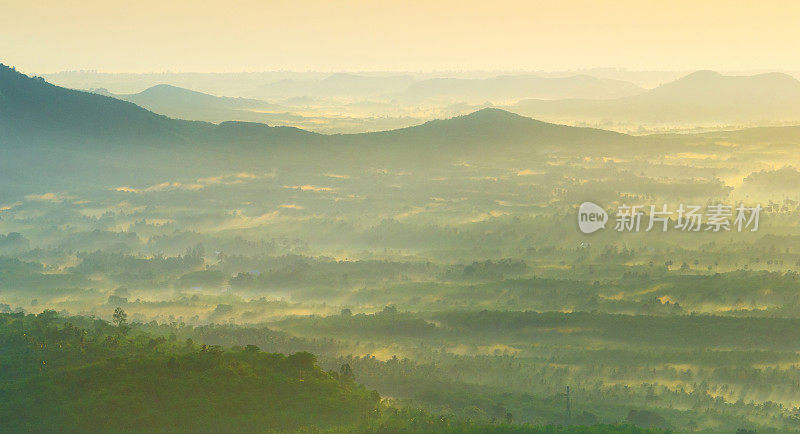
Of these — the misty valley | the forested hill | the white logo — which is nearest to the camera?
the forested hill

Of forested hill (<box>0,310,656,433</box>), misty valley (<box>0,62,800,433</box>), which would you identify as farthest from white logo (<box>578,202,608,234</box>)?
forested hill (<box>0,310,656,433</box>)

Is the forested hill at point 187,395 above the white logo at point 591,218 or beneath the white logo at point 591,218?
beneath

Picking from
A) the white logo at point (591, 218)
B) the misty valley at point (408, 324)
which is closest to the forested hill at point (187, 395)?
the misty valley at point (408, 324)

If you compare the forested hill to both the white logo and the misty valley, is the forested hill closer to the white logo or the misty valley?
the misty valley

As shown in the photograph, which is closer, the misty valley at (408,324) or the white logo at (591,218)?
the misty valley at (408,324)

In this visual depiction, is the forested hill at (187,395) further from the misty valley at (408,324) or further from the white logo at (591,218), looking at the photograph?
the white logo at (591,218)

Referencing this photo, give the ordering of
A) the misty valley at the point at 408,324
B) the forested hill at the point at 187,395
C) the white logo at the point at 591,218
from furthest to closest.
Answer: the white logo at the point at 591,218, the misty valley at the point at 408,324, the forested hill at the point at 187,395

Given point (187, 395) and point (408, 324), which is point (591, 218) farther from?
point (187, 395)

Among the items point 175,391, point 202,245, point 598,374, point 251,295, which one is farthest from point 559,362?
point 202,245
